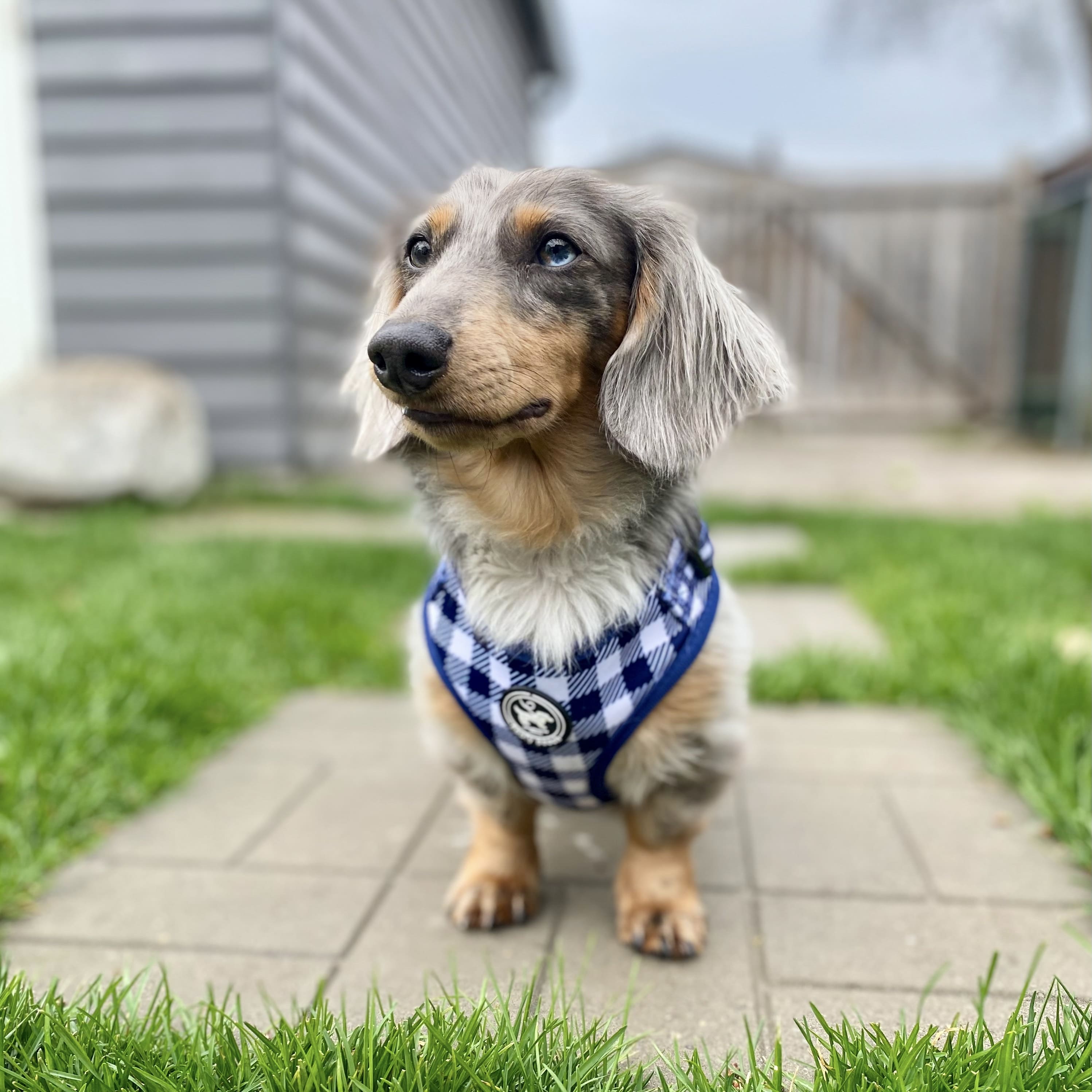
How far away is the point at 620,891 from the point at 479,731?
454 millimetres

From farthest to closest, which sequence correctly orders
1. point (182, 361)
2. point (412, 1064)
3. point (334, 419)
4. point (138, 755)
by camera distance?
point (334, 419) → point (182, 361) → point (138, 755) → point (412, 1064)

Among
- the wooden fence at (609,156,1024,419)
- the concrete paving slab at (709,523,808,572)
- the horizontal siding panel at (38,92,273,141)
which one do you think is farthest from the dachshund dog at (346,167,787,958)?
the wooden fence at (609,156,1024,419)

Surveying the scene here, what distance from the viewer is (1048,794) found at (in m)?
2.46

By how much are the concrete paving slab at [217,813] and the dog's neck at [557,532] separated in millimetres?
1006

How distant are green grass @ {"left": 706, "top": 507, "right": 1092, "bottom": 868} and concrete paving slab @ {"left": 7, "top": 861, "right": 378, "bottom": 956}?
1.69m

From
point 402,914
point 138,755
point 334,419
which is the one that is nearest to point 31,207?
point 334,419

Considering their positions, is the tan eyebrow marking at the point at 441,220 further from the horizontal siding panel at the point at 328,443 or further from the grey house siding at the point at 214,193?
the grey house siding at the point at 214,193

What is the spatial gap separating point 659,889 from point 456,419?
1056 millimetres

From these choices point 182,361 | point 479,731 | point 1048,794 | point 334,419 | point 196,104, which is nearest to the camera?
point 479,731

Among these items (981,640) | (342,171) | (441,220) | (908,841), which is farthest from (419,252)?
(342,171)

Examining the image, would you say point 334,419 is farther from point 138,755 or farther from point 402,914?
point 402,914

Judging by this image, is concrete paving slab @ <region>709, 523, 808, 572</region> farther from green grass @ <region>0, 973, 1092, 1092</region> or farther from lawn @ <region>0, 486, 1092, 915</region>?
green grass @ <region>0, 973, 1092, 1092</region>

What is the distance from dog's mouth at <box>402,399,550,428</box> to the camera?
5.50 feet

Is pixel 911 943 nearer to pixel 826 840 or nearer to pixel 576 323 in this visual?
pixel 826 840
